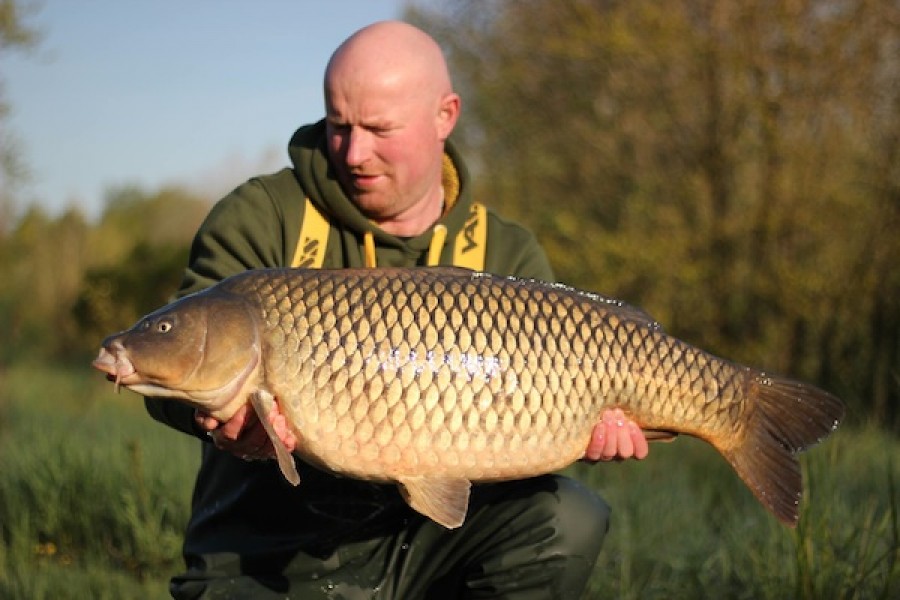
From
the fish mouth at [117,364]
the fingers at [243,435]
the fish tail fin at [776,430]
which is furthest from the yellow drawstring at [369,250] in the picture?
the fish tail fin at [776,430]

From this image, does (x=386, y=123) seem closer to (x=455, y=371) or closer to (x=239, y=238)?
(x=239, y=238)

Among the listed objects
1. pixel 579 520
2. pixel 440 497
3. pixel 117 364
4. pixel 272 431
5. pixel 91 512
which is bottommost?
pixel 91 512

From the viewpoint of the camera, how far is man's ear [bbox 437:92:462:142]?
277cm

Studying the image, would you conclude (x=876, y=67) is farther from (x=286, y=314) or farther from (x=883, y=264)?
(x=286, y=314)

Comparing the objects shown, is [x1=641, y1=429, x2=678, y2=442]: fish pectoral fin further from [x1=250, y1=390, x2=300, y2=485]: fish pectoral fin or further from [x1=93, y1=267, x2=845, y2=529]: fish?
[x1=250, y1=390, x2=300, y2=485]: fish pectoral fin

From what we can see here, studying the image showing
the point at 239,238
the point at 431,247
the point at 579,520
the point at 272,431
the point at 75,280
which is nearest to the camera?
the point at 272,431

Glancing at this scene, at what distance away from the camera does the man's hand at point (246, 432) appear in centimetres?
201

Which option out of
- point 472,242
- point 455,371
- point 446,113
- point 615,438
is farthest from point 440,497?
point 446,113

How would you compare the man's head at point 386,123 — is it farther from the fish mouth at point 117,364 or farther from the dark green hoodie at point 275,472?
the fish mouth at point 117,364

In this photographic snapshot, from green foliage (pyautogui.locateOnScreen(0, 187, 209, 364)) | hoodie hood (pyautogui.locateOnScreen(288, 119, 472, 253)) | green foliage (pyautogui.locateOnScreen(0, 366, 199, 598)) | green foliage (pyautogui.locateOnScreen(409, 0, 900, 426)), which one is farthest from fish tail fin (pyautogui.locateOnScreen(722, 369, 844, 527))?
green foliage (pyautogui.locateOnScreen(0, 187, 209, 364))

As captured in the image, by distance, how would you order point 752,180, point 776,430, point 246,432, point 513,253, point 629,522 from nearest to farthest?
point 246,432 → point 776,430 → point 513,253 → point 629,522 → point 752,180

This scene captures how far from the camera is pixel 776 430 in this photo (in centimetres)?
222

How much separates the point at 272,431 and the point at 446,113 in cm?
109

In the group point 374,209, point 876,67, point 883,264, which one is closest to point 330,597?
point 374,209
